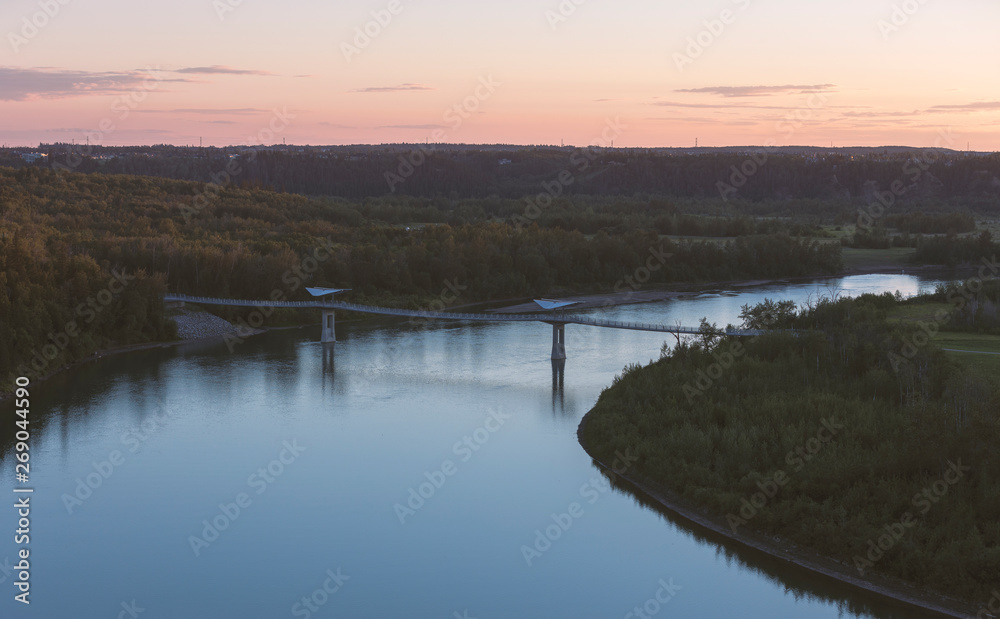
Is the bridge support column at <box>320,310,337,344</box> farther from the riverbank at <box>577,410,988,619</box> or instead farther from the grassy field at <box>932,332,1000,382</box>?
the grassy field at <box>932,332,1000,382</box>

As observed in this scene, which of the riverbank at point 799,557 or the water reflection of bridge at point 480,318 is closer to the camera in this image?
the riverbank at point 799,557

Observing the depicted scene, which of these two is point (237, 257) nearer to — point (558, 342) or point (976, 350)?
point (558, 342)

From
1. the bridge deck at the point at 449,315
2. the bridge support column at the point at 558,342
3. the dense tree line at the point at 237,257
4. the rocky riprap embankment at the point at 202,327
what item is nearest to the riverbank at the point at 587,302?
the rocky riprap embankment at the point at 202,327

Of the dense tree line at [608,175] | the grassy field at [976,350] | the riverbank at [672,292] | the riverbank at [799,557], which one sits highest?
the dense tree line at [608,175]

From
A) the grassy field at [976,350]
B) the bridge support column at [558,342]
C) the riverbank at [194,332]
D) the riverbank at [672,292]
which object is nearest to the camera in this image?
the grassy field at [976,350]

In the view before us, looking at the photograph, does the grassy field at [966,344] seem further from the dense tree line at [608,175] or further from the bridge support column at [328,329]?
the dense tree line at [608,175]

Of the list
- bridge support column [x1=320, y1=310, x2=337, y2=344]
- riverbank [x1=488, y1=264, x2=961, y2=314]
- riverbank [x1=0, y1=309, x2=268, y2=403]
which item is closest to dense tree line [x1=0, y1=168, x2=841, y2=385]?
riverbank [x1=0, y1=309, x2=268, y2=403]

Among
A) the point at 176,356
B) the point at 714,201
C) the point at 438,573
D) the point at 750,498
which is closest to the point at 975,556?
the point at 750,498
